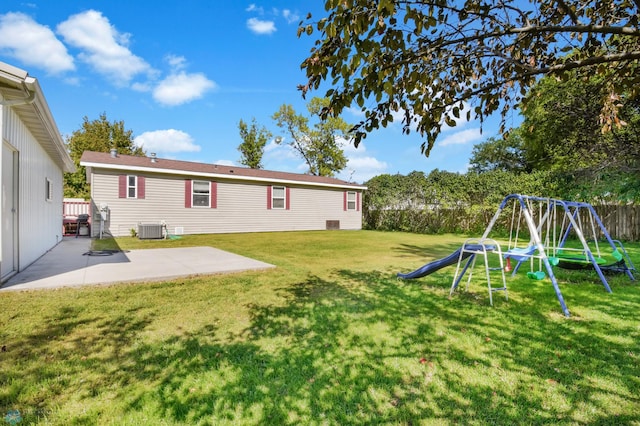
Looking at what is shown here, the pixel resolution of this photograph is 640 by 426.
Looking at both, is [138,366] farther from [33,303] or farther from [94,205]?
[94,205]

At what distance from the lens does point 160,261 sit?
676 centimetres

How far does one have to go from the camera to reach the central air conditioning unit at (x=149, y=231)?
11.6 meters

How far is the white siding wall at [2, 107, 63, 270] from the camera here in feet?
16.7

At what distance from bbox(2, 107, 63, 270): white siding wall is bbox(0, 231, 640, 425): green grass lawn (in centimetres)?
214

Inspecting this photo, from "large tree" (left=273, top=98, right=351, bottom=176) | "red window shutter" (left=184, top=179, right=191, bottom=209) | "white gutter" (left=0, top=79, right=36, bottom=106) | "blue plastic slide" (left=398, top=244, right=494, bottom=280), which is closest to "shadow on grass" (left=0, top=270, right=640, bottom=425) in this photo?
"blue plastic slide" (left=398, top=244, right=494, bottom=280)

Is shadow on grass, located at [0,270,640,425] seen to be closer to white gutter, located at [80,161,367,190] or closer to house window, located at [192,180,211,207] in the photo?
white gutter, located at [80,161,367,190]

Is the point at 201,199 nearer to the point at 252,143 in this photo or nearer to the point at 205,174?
the point at 205,174

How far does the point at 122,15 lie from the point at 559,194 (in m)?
17.1

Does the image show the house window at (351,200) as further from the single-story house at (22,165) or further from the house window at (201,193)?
the single-story house at (22,165)

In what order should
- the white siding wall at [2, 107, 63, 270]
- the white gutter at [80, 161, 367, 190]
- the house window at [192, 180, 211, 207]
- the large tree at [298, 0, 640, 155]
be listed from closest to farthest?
the large tree at [298, 0, 640, 155] < the white siding wall at [2, 107, 63, 270] < the white gutter at [80, 161, 367, 190] < the house window at [192, 180, 211, 207]

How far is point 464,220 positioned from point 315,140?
17458 mm

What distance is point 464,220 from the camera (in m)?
15.8

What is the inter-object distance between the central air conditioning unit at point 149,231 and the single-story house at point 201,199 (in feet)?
0.11

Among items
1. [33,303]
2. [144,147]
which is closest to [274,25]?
[33,303]
